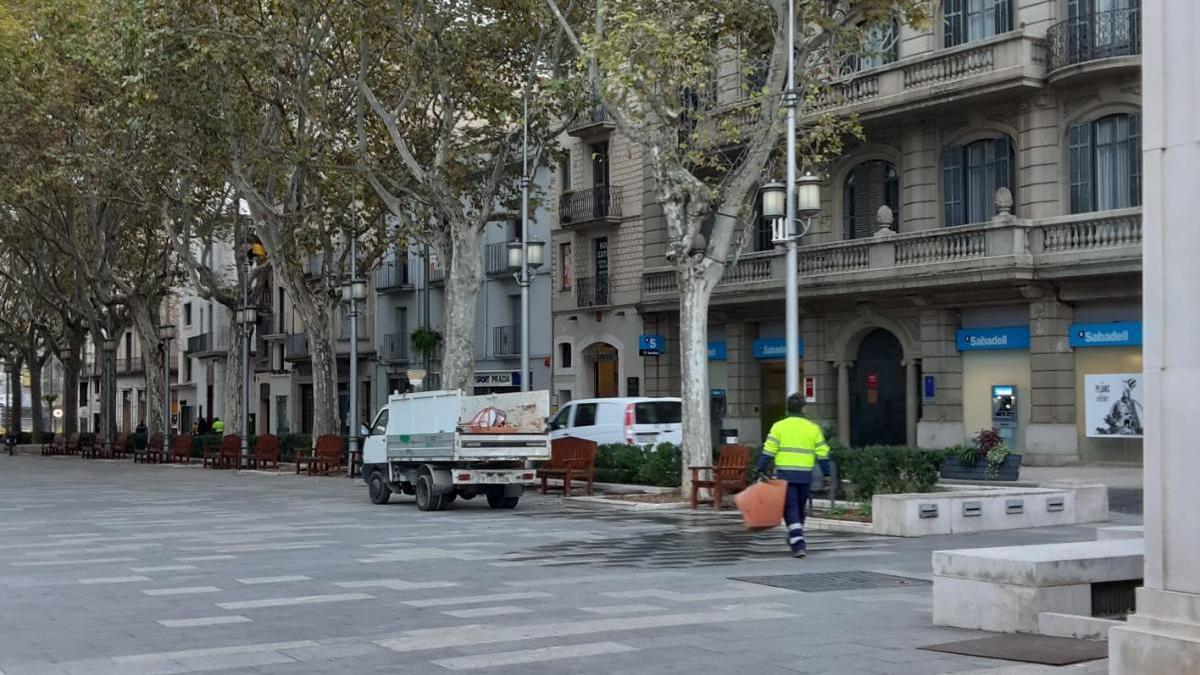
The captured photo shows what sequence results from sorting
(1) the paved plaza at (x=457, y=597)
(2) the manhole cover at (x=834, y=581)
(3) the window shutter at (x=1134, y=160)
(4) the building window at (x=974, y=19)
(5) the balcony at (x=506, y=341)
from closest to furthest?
(1) the paved plaza at (x=457, y=597) → (2) the manhole cover at (x=834, y=581) → (3) the window shutter at (x=1134, y=160) → (4) the building window at (x=974, y=19) → (5) the balcony at (x=506, y=341)

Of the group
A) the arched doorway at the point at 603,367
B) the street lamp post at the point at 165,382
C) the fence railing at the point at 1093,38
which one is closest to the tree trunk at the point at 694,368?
the fence railing at the point at 1093,38

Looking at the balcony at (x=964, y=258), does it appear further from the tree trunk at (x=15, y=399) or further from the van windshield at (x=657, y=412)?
the tree trunk at (x=15, y=399)

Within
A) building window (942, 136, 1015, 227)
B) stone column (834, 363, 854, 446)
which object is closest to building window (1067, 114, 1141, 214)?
building window (942, 136, 1015, 227)

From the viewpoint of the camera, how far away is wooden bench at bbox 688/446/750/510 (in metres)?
22.7

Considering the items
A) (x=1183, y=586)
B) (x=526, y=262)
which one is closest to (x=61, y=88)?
(x=526, y=262)

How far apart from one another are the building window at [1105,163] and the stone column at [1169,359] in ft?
79.5

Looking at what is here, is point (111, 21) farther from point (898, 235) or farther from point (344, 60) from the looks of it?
point (898, 235)

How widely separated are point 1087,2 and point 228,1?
58.2ft

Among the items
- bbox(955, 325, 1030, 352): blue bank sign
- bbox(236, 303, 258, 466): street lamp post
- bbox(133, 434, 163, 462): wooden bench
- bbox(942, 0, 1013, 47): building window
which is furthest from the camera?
bbox(133, 434, 163, 462): wooden bench

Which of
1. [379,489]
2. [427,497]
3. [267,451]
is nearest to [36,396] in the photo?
[267,451]

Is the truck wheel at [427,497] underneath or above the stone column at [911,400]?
underneath

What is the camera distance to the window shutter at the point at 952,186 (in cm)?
3478

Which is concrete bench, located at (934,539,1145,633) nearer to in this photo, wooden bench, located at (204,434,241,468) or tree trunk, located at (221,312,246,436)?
wooden bench, located at (204,434,241,468)

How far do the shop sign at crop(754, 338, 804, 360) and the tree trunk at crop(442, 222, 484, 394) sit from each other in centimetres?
1098
